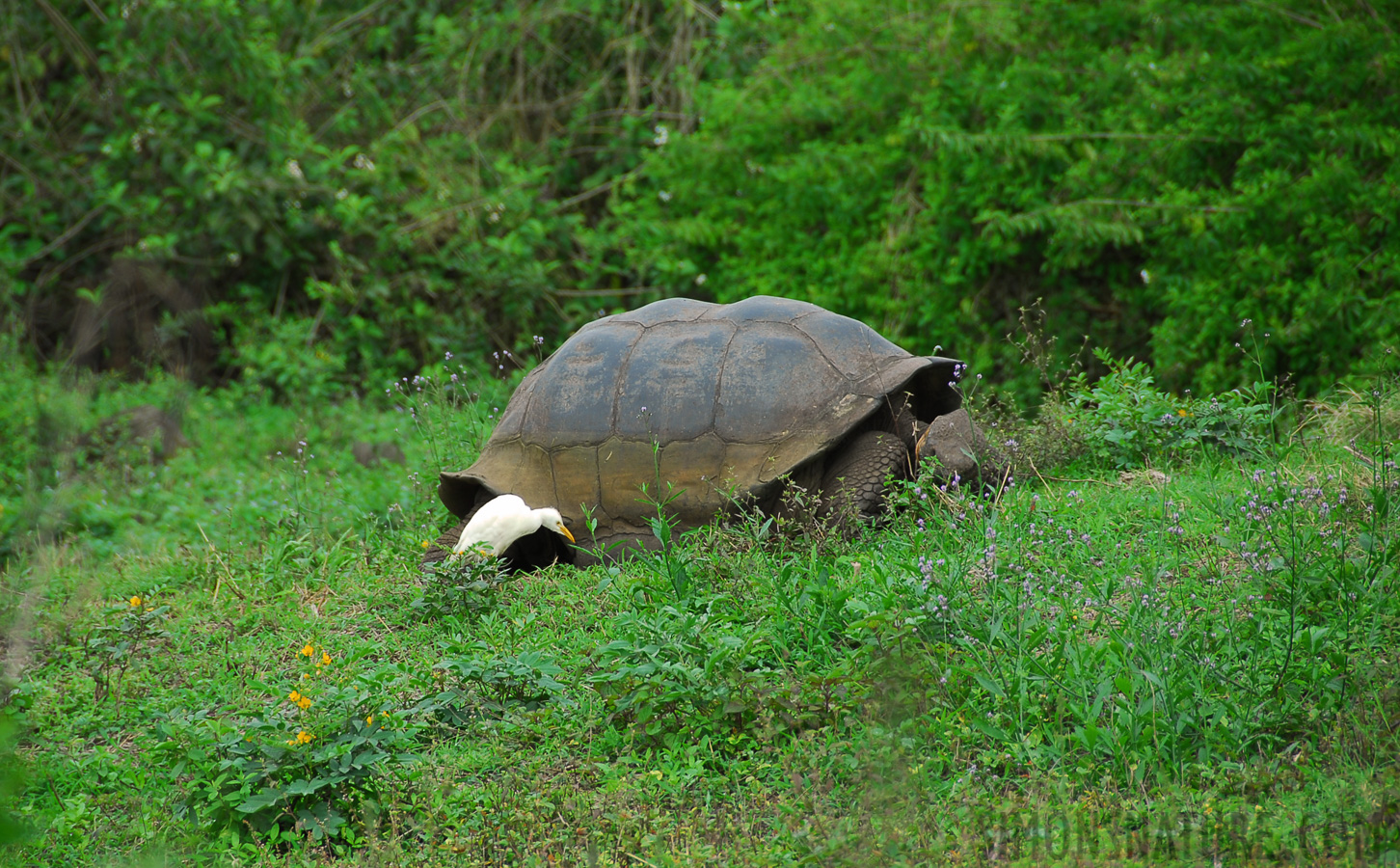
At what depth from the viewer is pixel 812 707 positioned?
2.84m

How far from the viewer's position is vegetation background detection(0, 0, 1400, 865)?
8.52 feet

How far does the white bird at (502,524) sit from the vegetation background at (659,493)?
20cm

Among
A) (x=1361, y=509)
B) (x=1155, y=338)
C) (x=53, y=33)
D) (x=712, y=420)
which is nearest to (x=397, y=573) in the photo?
(x=712, y=420)

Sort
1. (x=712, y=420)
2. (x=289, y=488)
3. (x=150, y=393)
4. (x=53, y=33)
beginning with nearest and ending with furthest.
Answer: (x=712, y=420) → (x=289, y=488) → (x=150, y=393) → (x=53, y=33)

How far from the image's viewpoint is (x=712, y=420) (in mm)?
4430

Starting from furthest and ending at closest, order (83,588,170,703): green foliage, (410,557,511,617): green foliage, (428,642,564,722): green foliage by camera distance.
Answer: (410,557,511,617): green foliage → (83,588,170,703): green foliage → (428,642,564,722): green foliage

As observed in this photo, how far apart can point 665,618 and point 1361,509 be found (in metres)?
2.23

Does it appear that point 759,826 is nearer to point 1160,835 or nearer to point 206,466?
point 1160,835

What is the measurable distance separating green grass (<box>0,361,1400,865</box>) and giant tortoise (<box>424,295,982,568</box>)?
361 mm

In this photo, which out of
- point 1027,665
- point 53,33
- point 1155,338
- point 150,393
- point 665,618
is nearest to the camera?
point 1027,665

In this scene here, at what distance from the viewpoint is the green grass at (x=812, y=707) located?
2.41 m

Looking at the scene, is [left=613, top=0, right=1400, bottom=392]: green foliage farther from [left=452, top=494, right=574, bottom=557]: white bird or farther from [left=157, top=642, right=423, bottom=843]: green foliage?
[left=157, top=642, right=423, bottom=843]: green foliage

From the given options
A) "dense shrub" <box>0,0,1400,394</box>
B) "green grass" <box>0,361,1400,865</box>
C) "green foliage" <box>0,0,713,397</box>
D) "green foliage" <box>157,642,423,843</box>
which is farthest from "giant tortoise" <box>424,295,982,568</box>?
"green foliage" <box>0,0,713,397</box>

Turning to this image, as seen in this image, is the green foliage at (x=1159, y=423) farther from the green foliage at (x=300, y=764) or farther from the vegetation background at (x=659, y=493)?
the green foliage at (x=300, y=764)
